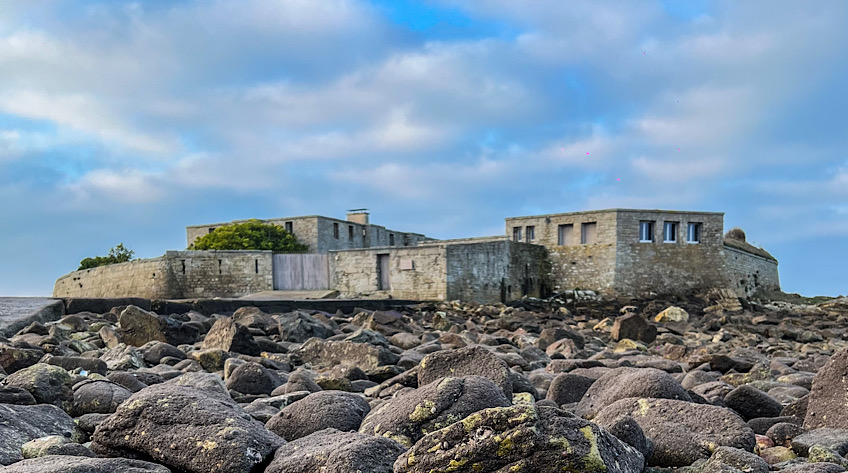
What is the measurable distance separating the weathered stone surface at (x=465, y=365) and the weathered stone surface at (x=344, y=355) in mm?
2010

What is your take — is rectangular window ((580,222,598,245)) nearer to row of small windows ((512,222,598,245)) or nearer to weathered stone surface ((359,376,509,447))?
row of small windows ((512,222,598,245))

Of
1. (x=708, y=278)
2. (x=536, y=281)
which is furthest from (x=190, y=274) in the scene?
(x=708, y=278)

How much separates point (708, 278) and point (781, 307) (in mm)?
3900

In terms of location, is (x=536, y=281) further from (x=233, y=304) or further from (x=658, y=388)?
(x=658, y=388)

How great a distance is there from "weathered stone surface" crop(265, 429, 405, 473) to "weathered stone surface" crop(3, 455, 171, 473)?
19.1 inches

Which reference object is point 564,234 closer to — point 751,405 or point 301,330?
point 301,330

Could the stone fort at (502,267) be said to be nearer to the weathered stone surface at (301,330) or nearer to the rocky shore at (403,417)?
the weathered stone surface at (301,330)

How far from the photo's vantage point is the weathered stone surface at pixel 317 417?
341 centimetres

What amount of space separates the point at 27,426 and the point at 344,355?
3595 mm

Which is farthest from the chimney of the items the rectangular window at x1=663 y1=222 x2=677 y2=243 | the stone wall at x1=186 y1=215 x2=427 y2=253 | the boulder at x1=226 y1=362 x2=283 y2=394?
the boulder at x1=226 y1=362 x2=283 y2=394

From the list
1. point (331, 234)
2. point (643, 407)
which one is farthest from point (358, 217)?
point (643, 407)

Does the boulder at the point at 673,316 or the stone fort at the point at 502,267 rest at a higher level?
the stone fort at the point at 502,267

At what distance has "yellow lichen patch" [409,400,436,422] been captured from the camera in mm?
3031

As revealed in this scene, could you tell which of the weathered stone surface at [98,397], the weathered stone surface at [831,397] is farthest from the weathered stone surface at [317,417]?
the weathered stone surface at [831,397]
